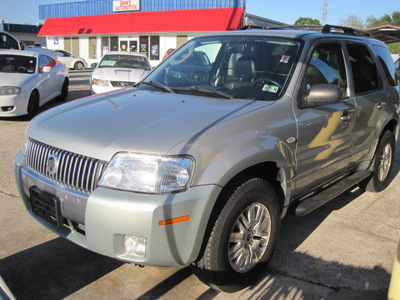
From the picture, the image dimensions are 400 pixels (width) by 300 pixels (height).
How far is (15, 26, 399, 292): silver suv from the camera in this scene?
94.8 inches

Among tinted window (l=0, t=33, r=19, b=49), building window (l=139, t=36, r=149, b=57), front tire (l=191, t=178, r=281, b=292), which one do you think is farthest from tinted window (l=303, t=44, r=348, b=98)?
building window (l=139, t=36, r=149, b=57)

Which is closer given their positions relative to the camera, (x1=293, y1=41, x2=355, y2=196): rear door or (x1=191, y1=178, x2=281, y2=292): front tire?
(x1=191, y1=178, x2=281, y2=292): front tire

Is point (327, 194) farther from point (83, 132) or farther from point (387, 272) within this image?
point (83, 132)

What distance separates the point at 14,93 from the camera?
8.46 metres

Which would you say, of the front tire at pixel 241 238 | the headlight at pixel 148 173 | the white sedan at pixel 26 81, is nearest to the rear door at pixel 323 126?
the front tire at pixel 241 238

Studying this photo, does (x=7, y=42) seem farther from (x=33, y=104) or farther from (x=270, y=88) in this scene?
(x=270, y=88)

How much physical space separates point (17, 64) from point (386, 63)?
26.6 feet

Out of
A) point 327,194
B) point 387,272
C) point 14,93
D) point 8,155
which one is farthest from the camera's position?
point 14,93

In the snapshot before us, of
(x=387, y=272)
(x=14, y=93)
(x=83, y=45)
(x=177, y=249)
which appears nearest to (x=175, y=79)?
(x=177, y=249)

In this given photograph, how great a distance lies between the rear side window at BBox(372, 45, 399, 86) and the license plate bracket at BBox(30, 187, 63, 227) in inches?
160

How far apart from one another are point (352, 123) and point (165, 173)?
235cm

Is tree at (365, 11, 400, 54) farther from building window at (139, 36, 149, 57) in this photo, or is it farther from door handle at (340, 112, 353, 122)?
door handle at (340, 112, 353, 122)

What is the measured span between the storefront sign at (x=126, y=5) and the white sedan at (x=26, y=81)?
22.9m

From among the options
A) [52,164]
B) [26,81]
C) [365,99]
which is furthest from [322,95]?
[26,81]
